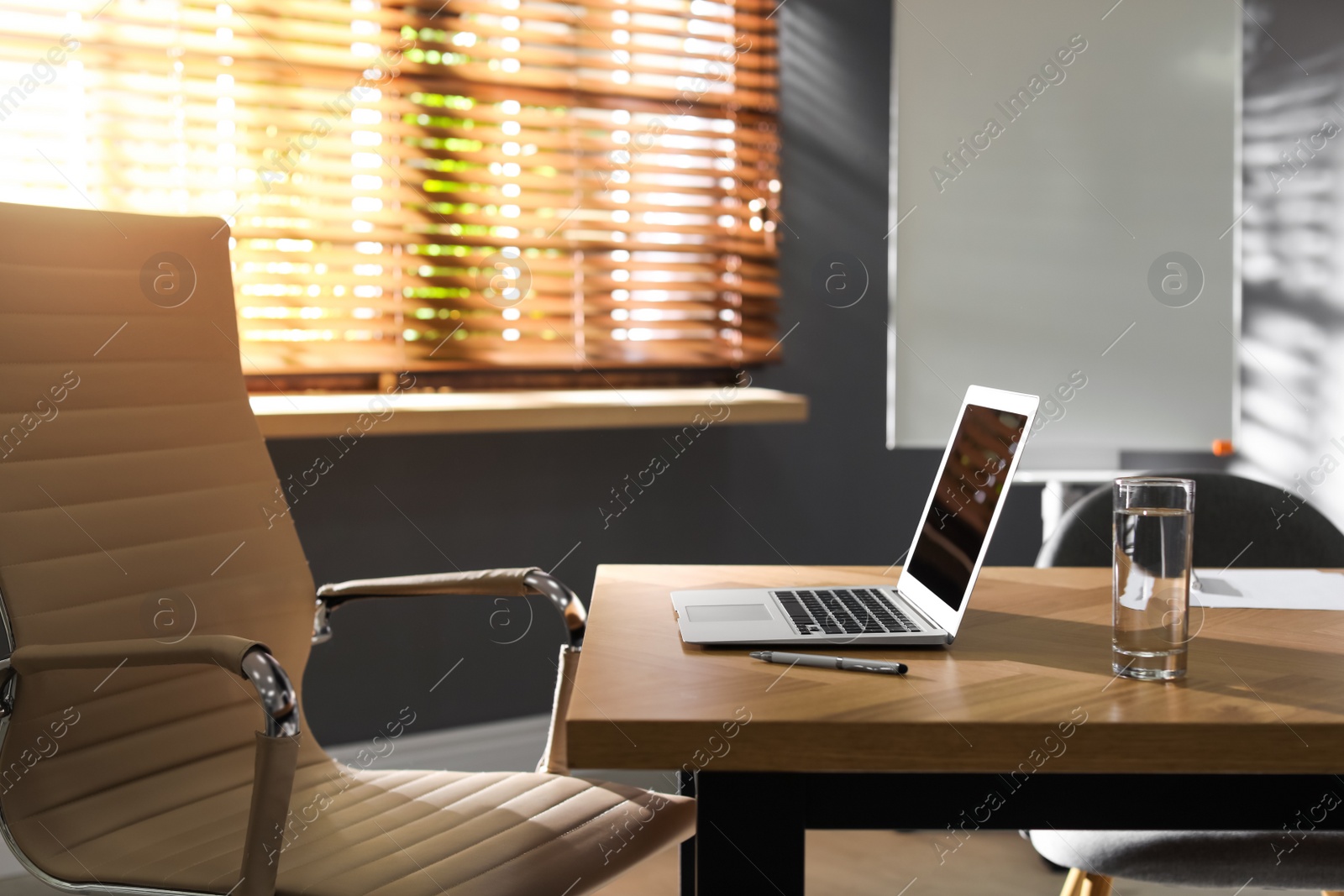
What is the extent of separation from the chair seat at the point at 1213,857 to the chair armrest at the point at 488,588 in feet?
1.98

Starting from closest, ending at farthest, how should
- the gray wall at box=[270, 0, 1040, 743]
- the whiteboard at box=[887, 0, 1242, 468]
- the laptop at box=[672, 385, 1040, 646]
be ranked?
1. the laptop at box=[672, 385, 1040, 646]
2. the gray wall at box=[270, 0, 1040, 743]
3. the whiteboard at box=[887, 0, 1242, 468]

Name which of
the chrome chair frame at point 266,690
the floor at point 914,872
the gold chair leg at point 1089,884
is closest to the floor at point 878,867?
the floor at point 914,872

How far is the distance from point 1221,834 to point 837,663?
61 cm

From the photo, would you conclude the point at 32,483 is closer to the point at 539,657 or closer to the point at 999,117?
the point at 539,657

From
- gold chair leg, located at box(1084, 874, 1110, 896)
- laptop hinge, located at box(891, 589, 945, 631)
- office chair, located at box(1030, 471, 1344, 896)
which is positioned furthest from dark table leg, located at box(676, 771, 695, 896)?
gold chair leg, located at box(1084, 874, 1110, 896)

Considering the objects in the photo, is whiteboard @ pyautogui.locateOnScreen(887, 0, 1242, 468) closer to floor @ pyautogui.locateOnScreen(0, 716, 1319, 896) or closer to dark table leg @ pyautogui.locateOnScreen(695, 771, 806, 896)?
floor @ pyautogui.locateOnScreen(0, 716, 1319, 896)

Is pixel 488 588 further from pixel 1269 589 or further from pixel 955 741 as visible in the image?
pixel 1269 589

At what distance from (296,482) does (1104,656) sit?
178 centimetres

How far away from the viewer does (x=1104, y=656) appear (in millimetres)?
1022

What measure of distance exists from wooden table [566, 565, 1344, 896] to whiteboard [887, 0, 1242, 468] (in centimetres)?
199

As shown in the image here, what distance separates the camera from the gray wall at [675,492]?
2.44 meters

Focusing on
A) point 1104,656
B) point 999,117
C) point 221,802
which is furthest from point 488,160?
A: point 1104,656

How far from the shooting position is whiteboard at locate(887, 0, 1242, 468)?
288 cm

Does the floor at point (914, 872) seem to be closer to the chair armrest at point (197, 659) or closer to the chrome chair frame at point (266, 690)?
the chrome chair frame at point (266, 690)
